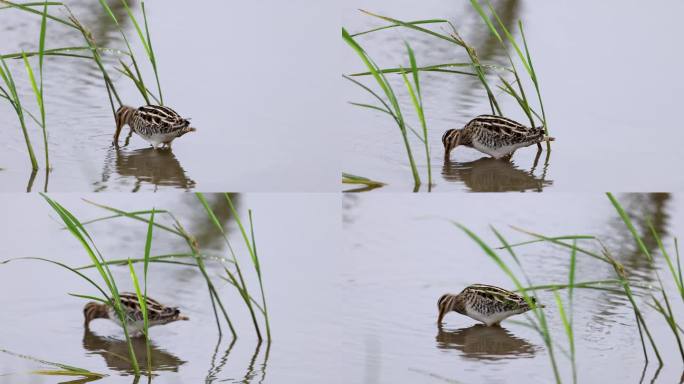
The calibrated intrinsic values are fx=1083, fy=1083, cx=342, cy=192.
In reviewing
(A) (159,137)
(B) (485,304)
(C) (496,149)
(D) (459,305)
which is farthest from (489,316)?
(A) (159,137)

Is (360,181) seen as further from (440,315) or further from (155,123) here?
(155,123)

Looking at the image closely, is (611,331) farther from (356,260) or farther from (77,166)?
(77,166)

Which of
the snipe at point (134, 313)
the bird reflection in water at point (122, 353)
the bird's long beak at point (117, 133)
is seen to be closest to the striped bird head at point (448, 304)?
the snipe at point (134, 313)

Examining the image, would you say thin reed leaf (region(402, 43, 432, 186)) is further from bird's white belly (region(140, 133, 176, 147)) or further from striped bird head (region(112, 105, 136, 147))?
striped bird head (region(112, 105, 136, 147))

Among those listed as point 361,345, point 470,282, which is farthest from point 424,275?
point 361,345

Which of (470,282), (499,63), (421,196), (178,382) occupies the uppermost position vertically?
(499,63)

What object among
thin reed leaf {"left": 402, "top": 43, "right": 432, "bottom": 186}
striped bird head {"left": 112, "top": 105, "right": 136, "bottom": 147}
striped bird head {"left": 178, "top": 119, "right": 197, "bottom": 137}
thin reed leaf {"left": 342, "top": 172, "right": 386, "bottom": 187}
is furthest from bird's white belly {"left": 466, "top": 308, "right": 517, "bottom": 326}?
striped bird head {"left": 112, "top": 105, "right": 136, "bottom": 147}
